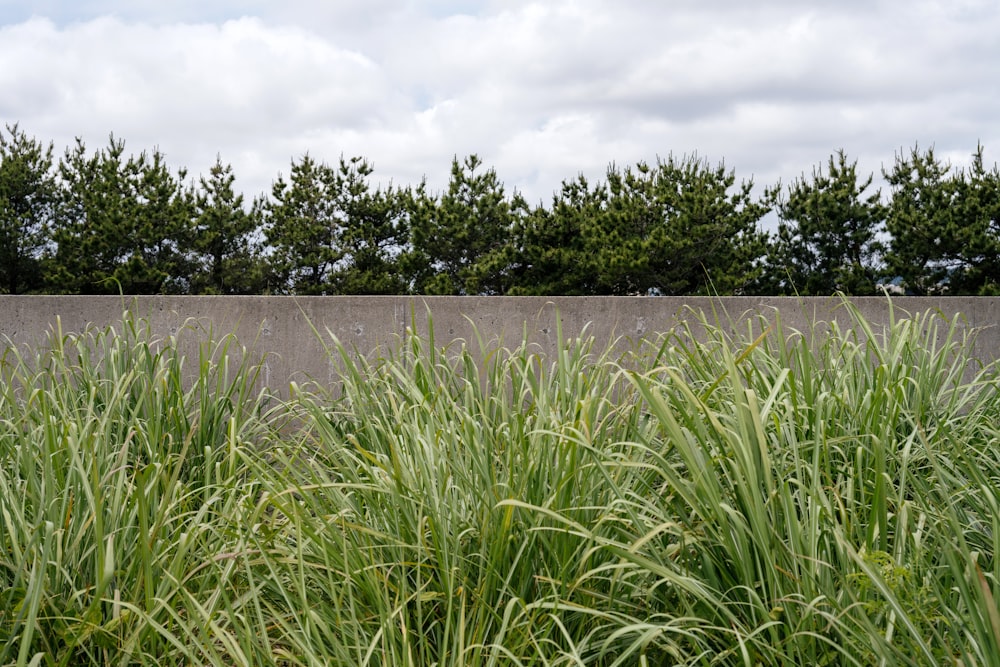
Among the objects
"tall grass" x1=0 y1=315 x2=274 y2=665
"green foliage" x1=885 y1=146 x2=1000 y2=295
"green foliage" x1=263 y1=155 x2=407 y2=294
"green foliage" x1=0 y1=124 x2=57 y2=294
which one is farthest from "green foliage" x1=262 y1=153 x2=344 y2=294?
"tall grass" x1=0 y1=315 x2=274 y2=665

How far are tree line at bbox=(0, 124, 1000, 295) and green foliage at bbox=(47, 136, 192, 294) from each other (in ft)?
0.15

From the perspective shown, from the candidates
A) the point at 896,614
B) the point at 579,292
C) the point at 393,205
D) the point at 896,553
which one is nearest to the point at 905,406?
the point at 896,553

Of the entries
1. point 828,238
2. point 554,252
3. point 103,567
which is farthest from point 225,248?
point 103,567

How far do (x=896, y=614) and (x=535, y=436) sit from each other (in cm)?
93

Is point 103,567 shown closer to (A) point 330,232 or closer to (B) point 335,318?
(B) point 335,318

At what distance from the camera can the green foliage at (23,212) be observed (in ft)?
71.2

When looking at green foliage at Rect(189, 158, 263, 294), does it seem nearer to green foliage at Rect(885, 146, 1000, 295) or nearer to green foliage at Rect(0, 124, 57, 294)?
green foliage at Rect(0, 124, 57, 294)

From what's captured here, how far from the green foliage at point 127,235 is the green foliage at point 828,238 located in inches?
559

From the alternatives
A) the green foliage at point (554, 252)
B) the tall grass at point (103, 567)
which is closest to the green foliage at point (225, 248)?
the green foliage at point (554, 252)

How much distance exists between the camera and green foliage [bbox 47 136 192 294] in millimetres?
20125

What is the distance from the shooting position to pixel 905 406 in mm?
2840

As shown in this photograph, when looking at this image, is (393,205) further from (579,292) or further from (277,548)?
(277,548)

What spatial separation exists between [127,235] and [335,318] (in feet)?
58.7

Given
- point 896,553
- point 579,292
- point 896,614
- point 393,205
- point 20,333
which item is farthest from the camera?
point 393,205
